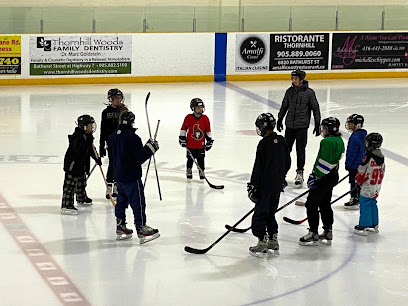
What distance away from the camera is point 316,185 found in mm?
8672

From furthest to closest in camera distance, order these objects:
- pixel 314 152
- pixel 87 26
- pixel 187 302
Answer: pixel 87 26
pixel 314 152
pixel 187 302

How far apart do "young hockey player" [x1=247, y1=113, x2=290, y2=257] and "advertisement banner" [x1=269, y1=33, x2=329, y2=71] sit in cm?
1353

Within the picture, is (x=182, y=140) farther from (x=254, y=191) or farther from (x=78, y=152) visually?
(x=254, y=191)

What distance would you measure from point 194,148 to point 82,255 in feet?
10.8

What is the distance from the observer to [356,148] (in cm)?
981

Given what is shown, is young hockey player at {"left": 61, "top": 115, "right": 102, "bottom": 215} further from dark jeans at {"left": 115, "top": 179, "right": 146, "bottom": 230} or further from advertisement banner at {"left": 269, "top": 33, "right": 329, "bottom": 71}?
advertisement banner at {"left": 269, "top": 33, "right": 329, "bottom": 71}

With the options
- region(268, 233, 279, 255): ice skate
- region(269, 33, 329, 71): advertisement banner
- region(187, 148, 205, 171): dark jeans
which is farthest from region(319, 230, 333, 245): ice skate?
region(269, 33, 329, 71): advertisement banner

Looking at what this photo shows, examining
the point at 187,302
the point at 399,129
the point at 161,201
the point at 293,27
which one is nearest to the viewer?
the point at 187,302

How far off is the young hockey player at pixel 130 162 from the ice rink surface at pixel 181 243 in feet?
1.08

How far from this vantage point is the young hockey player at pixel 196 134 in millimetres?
11281

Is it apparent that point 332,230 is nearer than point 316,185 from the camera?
No

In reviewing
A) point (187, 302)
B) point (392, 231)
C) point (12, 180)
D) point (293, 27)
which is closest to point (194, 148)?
point (12, 180)

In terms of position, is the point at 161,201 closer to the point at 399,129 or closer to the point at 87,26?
the point at 399,129

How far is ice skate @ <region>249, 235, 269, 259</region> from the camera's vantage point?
8.45m
